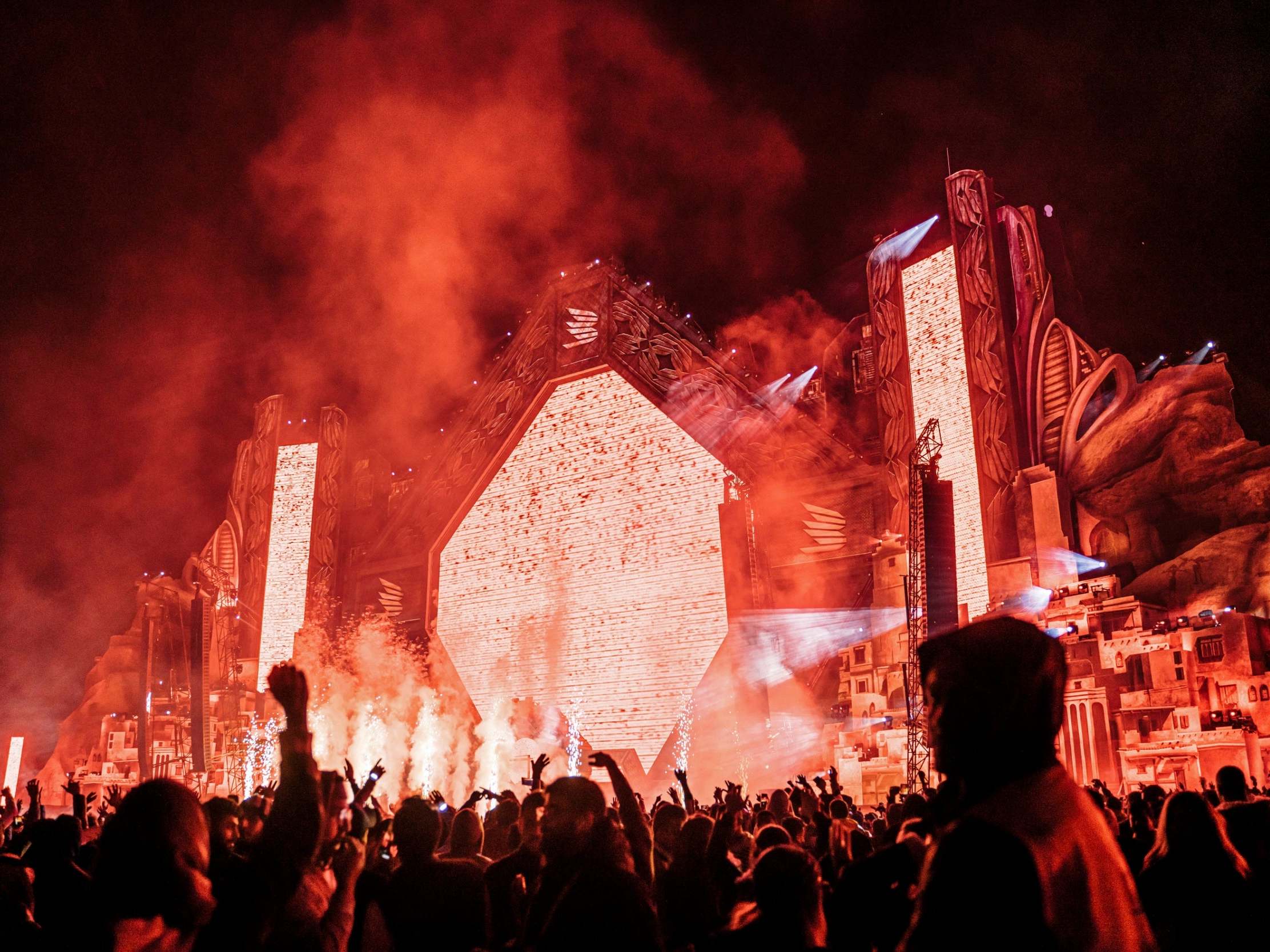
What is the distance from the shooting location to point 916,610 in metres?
14.6

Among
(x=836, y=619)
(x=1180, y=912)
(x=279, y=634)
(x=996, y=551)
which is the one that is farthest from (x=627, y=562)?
(x=1180, y=912)

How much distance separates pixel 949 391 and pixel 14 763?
2719 centimetres

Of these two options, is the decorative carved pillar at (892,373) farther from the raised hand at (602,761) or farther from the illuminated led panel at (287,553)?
the illuminated led panel at (287,553)

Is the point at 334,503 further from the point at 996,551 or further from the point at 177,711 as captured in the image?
the point at 996,551

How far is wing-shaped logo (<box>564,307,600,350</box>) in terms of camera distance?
91.5ft

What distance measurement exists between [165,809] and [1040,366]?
18.6m

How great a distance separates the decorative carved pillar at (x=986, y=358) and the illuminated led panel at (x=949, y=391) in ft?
0.59

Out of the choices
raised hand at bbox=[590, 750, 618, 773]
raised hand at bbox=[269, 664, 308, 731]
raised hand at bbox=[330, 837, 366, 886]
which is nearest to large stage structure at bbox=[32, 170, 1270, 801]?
raised hand at bbox=[590, 750, 618, 773]

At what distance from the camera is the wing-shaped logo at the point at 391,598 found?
28.3 metres

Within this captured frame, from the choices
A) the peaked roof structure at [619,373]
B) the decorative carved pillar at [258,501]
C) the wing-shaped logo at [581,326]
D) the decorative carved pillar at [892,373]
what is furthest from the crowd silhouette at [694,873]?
the decorative carved pillar at [258,501]

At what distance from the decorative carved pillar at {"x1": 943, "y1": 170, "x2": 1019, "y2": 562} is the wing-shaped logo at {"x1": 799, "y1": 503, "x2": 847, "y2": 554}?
4.26 meters

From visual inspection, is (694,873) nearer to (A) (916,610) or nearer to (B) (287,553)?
(A) (916,610)

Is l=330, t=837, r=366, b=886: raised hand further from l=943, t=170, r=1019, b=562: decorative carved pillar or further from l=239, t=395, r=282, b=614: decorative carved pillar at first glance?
l=239, t=395, r=282, b=614: decorative carved pillar

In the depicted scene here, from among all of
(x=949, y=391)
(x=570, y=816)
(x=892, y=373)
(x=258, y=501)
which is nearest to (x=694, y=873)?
(x=570, y=816)
